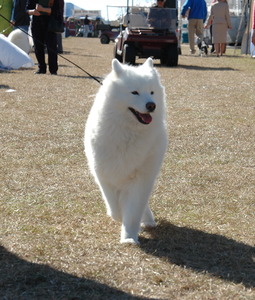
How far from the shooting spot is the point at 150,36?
1600 cm

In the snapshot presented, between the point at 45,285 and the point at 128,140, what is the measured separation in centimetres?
113

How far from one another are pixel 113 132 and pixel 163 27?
42.3 ft

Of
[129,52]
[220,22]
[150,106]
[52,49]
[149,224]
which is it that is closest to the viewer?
[150,106]

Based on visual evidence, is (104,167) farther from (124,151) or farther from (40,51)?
(40,51)

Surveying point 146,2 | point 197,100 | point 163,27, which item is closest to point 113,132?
point 197,100

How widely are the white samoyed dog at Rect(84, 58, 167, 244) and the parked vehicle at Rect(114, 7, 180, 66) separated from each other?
38.5 feet

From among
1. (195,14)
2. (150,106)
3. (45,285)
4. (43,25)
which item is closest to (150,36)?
(43,25)

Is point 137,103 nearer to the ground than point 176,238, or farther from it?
farther from it

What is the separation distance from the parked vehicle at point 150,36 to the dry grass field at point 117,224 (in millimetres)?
6997

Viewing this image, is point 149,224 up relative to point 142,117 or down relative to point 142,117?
down

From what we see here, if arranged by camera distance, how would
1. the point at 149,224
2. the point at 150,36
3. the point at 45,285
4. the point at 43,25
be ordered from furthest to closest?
the point at 150,36
the point at 43,25
the point at 149,224
the point at 45,285

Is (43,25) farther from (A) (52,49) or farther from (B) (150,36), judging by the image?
(B) (150,36)

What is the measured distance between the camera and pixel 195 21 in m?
22.1

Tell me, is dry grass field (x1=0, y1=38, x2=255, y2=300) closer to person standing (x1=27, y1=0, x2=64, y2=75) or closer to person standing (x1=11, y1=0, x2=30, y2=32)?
person standing (x1=27, y1=0, x2=64, y2=75)
